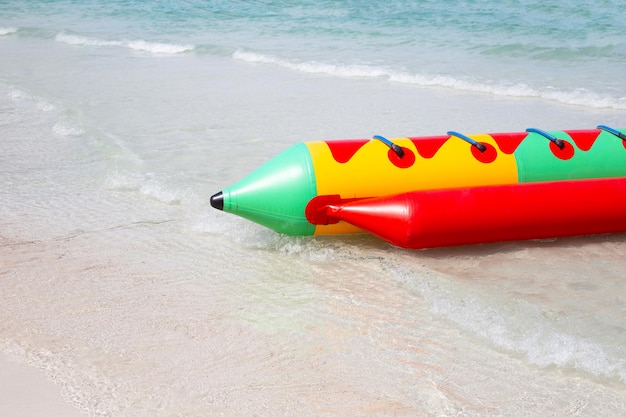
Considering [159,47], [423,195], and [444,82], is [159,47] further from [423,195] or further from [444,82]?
[423,195]

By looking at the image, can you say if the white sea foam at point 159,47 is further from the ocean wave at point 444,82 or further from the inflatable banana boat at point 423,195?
the inflatable banana boat at point 423,195

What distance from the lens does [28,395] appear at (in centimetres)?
253

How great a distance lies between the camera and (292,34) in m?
12.4

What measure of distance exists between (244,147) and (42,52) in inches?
257

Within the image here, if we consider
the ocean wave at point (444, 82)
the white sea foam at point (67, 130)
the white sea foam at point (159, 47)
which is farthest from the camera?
the white sea foam at point (159, 47)

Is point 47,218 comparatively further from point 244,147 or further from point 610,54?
point 610,54

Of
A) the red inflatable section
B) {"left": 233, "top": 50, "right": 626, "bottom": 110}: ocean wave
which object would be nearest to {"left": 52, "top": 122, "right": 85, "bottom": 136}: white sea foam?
the red inflatable section

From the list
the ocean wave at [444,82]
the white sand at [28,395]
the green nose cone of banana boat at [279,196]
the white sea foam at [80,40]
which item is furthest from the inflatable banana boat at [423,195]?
the white sea foam at [80,40]

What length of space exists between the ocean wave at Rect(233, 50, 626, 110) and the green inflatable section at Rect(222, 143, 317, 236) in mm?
4528

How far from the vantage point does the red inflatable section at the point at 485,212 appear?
3549 millimetres

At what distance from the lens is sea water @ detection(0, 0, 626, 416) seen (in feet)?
8.66

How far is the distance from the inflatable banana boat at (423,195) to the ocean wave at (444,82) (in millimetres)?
3795

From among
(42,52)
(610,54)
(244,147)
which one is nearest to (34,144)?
(244,147)

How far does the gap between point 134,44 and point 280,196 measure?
28.7ft
